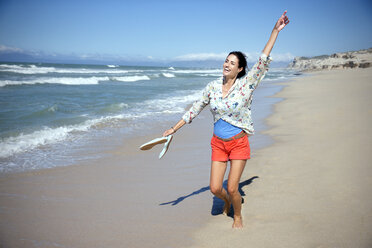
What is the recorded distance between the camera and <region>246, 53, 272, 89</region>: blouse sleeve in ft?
8.79

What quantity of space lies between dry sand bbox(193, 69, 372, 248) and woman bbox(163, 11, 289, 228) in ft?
1.09

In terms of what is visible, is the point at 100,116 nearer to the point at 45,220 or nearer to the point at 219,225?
the point at 45,220

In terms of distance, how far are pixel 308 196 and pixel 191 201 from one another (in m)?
1.54

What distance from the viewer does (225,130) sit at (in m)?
2.84

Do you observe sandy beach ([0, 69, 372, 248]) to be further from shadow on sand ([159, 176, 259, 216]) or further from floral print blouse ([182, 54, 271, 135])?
floral print blouse ([182, 54, 271, 135])

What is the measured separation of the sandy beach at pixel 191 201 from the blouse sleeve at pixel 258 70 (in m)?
1.59

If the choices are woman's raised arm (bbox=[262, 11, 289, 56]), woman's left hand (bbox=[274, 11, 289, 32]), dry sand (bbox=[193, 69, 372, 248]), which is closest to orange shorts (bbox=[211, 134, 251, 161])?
dry sand (bbox=[193, 69, 372, 248])

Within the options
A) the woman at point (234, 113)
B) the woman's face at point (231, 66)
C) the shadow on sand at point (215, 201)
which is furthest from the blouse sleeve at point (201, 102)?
the shadow on sand at point (215, 201)

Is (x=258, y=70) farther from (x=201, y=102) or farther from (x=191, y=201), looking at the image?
(x=191, y=201)

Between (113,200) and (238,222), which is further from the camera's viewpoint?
(113,200)

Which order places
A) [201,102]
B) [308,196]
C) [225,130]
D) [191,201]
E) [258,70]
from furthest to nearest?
[191,201]
[308,196]
[201,102]
[225,130]
[258,70]

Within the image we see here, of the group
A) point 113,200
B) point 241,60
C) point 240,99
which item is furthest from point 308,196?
point 113,200

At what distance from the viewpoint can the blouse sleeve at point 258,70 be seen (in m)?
2.68

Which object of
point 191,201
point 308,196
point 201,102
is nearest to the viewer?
point 201,102
